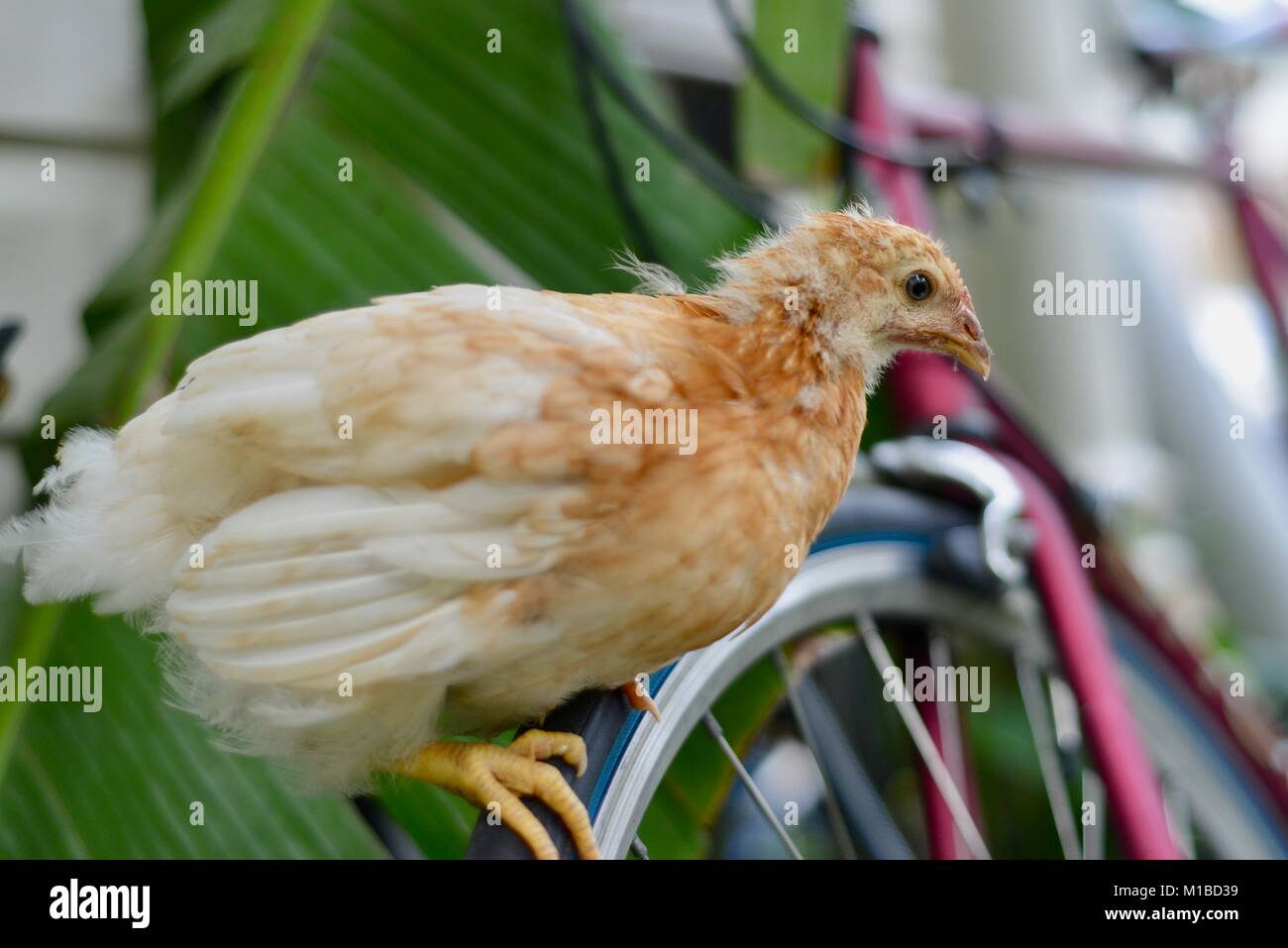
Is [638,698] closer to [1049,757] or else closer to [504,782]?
[504,782]

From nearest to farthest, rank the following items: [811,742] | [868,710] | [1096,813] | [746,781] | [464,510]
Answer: [464,510] → [746,781] → [811,742] → [1096,813] → [868,710]

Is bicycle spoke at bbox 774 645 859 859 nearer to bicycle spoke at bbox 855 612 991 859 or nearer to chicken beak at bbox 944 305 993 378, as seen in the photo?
bicycle spoke at bbox 855 612 991 859

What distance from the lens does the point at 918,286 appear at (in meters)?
0.56

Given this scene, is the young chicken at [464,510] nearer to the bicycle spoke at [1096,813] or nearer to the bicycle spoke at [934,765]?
the bicycle spoke at [934,765]

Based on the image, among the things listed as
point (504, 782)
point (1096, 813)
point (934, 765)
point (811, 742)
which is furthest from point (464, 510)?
point (1096, 813)

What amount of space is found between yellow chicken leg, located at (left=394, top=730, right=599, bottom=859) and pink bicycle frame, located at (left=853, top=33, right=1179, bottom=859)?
0.43 m

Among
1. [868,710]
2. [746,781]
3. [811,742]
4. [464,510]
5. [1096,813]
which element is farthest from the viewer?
[868,710]

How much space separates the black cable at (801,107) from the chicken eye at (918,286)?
1.08 ft

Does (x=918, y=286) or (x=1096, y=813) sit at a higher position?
(x=918, y=286)

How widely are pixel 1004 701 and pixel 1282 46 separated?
2.99ft

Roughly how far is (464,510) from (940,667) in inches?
19.0

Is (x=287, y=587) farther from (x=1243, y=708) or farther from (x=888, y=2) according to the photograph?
(x=888, y=2)

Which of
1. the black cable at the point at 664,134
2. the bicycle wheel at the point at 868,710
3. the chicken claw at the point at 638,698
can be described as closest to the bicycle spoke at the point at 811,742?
the bicycle wheel at the point at 868,710
